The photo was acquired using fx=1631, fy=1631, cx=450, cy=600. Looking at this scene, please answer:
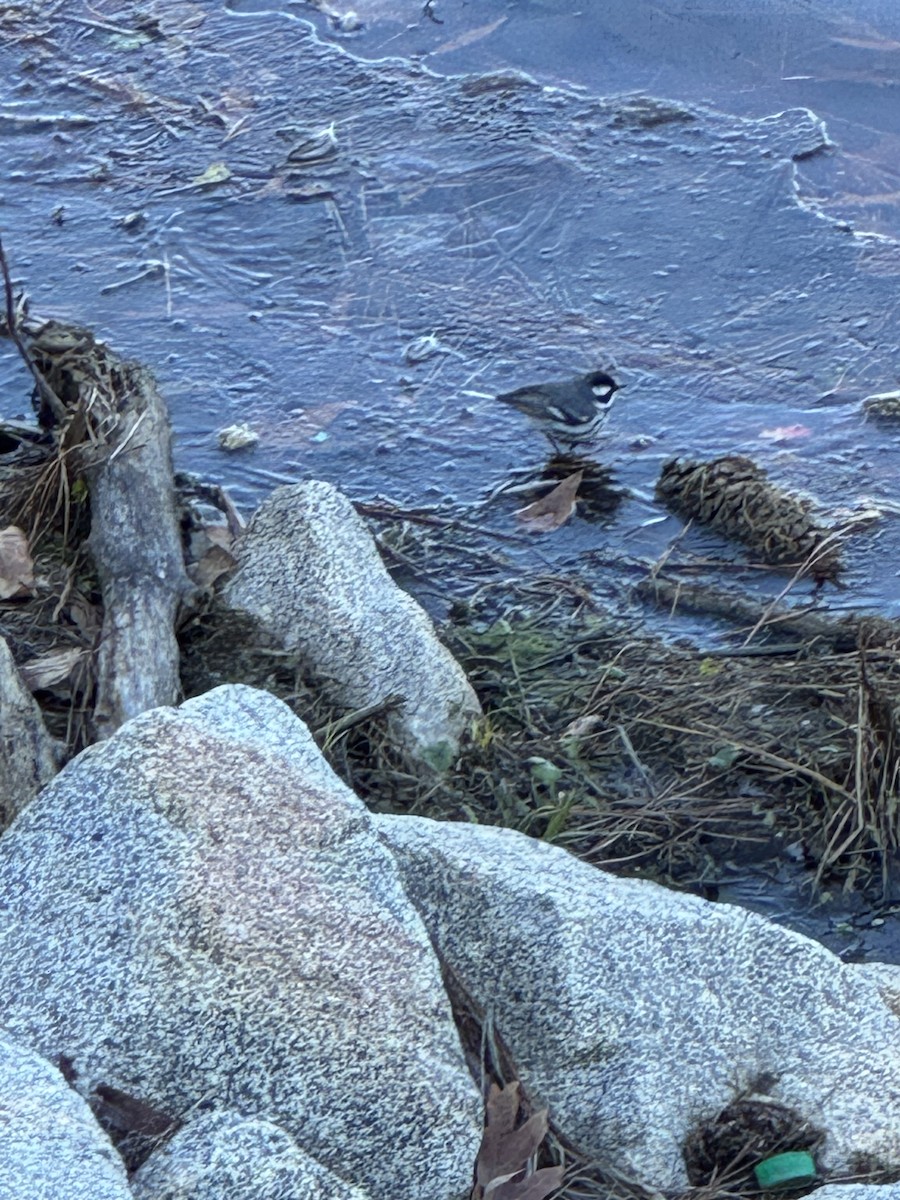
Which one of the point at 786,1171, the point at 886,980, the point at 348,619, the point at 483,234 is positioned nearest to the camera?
the point at 786,1171

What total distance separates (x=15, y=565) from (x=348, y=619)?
1064 mm

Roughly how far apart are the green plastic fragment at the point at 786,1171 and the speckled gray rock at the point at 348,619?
5.29ft

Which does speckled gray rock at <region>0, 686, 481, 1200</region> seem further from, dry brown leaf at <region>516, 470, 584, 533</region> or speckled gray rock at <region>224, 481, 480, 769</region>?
dry brown leaf at <region>516, 470, 584, 533</region>

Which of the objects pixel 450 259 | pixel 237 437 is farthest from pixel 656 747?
pixel 450 259

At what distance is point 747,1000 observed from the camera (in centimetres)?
312

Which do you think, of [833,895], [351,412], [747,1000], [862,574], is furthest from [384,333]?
[747,1000]

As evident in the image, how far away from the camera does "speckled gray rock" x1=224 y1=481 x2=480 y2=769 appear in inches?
172

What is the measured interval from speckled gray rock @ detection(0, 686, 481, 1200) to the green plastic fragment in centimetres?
57

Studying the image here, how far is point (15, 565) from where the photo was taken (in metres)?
4.75

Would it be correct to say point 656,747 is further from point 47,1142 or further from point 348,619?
point 47,1142

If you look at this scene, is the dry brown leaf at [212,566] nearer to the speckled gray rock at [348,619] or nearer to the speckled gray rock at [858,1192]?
the speckled gray rock at [348,619]

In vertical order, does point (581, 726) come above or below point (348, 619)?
below

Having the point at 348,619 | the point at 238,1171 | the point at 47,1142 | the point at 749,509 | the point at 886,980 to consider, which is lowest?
the point at 749,509

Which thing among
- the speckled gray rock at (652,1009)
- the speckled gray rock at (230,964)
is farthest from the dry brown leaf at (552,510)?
the speckled gray rock at (230,964)
